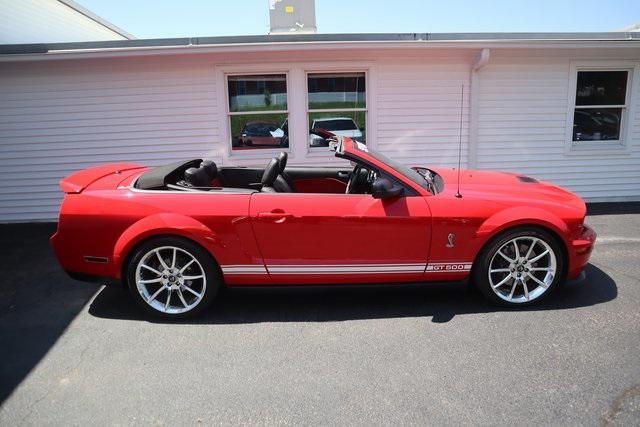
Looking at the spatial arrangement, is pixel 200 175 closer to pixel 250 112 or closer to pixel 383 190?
pixel 383 190

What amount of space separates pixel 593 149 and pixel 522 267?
5.34 metres

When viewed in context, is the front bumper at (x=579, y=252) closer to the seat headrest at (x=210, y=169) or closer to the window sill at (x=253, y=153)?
the seat headrest at (x=210, y=169)

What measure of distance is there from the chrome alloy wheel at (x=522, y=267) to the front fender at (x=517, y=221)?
14 centimetres

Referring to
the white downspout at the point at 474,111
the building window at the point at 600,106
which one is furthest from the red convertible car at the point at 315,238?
the building window at the point at 600,106

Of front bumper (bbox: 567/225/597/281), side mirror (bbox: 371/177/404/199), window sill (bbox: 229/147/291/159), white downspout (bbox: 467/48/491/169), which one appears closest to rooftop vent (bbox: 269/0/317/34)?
window sill (bbox: 229/147/291/159)

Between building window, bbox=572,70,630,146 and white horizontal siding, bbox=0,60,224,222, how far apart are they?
606 centimetres

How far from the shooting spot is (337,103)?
7.46m

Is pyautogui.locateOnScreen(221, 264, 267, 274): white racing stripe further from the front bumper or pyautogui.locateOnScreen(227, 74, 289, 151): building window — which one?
pyautogui.locateOnScreen(227, 74, 289, 151): building window

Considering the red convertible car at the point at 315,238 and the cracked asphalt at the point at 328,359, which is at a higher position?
the red convertible car at the point at 315,238

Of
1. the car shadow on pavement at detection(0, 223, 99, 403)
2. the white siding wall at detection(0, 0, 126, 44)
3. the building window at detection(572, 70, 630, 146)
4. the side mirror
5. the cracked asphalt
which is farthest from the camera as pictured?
the white siding wall at detection(0, 0, 126, 44)

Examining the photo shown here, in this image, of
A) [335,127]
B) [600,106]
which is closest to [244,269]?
[335,127]

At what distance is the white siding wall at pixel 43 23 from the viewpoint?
345 inches

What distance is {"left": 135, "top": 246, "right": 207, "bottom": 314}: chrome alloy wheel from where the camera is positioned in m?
3.67

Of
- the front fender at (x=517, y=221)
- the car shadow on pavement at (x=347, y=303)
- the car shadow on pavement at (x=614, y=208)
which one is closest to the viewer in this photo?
the front fender at (x=517, y=221)
